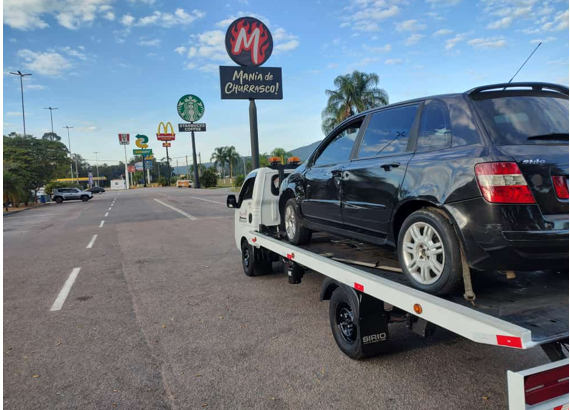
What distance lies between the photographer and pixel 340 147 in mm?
4723

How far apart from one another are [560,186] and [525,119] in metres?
0.61

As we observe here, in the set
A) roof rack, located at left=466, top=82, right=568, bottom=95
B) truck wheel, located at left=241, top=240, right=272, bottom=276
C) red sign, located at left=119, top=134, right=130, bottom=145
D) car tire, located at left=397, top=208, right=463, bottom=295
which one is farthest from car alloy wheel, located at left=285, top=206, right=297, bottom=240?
red sign, located at left=119, top=134, right=130, bottom=145

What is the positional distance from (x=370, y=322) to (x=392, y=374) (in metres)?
0.45

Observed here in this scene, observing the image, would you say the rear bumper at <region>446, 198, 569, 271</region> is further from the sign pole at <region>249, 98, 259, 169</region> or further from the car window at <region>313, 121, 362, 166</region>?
the sign pole at <region>249, 98, 259, 169</region>

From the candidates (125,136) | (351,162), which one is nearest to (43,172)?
(351,162)

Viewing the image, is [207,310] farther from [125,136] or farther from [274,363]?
[125,136]

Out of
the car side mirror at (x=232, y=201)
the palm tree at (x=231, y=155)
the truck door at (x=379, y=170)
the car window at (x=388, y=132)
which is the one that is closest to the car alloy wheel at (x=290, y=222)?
the truck door at (x=379, y=170)

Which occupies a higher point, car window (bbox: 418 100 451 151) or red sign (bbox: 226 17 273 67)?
red sign (bbox: 226 17 273 67)

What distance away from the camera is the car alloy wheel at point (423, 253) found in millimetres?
3108

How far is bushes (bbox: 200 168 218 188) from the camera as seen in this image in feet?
238

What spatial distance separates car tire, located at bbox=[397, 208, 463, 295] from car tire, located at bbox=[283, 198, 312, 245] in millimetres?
2118

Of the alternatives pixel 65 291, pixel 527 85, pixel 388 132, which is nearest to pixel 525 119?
pixel 527 85

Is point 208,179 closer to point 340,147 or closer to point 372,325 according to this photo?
point 340,147

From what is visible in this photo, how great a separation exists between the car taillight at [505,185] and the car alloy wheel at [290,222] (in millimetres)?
3022
